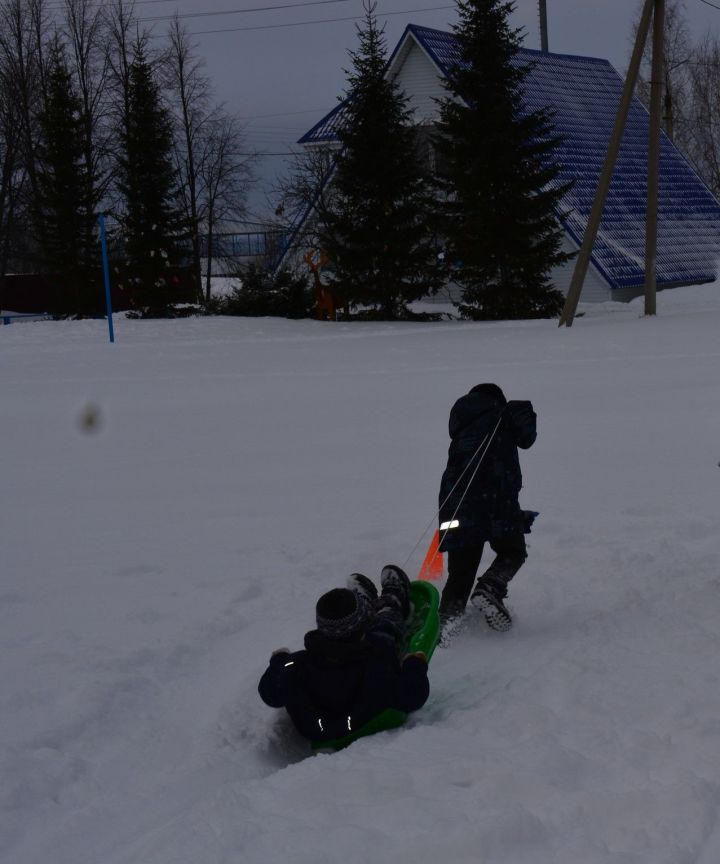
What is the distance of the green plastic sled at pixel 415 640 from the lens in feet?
13.9

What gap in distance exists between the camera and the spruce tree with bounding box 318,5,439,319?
23016 millimetres

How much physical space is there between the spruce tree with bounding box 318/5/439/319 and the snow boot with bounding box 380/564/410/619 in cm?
1848

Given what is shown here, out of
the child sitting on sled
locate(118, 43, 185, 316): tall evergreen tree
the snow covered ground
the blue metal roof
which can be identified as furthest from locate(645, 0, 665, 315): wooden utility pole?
the child sitting on sled

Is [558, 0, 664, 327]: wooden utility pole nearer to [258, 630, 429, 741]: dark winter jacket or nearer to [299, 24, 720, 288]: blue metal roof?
[299, 24, 720, 288]: blue metal roof

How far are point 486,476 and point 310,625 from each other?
1235 millimetres

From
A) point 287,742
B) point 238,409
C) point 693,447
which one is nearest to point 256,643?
point 287,742

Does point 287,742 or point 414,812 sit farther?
point 287,742

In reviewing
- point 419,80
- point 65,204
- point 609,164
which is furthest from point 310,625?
point 65,204

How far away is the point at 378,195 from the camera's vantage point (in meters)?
23.2

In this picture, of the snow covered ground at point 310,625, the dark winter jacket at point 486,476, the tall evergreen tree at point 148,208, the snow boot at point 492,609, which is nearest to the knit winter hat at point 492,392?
the dark winter jacket at point 486,476

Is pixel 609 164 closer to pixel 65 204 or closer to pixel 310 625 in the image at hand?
pixel 310 625

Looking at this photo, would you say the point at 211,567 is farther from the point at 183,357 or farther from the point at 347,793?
the point at 183,357

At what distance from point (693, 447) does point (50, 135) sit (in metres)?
26.0

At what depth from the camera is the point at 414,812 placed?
3.30 meters
